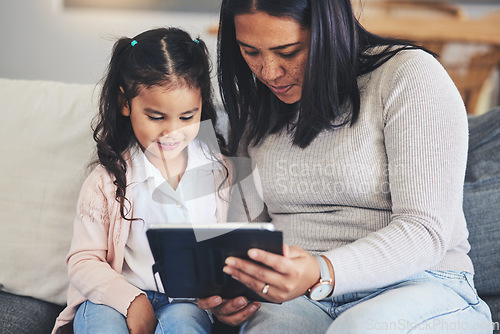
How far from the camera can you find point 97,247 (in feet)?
3.72

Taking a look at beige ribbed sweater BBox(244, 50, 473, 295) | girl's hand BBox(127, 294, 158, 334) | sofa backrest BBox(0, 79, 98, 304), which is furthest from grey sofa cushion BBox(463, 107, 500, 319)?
sofa backrest BBox(0, 79, 98, 304)

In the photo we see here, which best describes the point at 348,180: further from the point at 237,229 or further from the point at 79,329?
the point at 79,329

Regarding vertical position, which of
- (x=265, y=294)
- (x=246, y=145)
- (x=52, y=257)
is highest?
(x=246, y=145)

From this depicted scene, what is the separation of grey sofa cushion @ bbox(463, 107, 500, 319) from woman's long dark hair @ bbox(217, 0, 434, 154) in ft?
1.33

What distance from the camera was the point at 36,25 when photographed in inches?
128

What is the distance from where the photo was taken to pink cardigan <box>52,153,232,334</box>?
1095mm

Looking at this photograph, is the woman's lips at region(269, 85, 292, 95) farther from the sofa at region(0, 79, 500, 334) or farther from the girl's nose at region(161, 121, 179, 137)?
the sofa at region(0, 79, 500, 334)

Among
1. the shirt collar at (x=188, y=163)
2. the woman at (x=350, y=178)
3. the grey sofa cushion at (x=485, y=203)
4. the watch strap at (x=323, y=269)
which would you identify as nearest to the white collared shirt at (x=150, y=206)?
the shirt collar at (x=188, y=163)

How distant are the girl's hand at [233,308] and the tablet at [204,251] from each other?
1 centimetres

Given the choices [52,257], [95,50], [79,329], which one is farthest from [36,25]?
[79,329]

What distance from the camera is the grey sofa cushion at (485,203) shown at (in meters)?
1.24

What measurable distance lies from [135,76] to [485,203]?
0.86 meters

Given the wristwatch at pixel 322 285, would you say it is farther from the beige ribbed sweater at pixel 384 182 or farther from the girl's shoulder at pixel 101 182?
the girl's shoulder at pixel 101 182

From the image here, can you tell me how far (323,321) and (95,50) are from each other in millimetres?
2704
